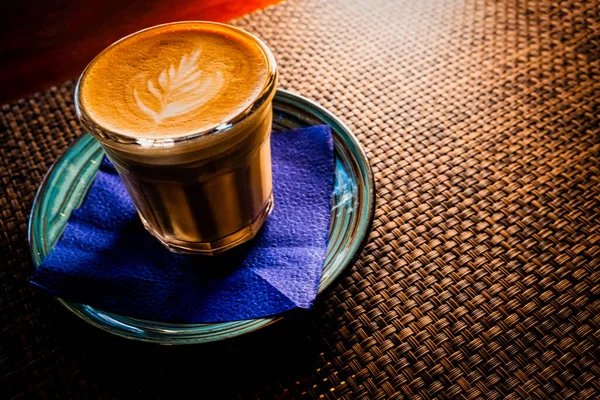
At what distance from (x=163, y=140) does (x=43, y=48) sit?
2.65 feet

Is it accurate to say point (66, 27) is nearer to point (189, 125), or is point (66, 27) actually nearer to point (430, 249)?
point (189, 125)

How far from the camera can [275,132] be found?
0.75 meters

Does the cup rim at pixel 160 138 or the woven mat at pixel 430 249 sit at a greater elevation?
the cup rim at pixel 160 138

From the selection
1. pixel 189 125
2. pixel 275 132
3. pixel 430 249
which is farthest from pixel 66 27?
pixel 430 249

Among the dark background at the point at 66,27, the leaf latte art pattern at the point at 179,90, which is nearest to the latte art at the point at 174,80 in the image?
the leaf latte art pattern at the point at 179,90

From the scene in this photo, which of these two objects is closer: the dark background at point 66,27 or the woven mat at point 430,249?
the woven mat at point 430,249

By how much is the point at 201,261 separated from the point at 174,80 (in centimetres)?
23

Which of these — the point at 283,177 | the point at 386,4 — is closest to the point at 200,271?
the point at 283,177

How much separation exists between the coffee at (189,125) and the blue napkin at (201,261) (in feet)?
0.11

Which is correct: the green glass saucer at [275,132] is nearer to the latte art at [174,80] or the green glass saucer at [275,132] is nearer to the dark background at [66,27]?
the latte art at [174,80]

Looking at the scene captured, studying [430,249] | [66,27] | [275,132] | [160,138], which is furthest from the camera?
[66,27]

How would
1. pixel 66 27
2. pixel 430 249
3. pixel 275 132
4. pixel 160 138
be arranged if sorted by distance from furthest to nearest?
pixel 66 27 → pixel 275 132 → pixel 430 249 → pixel 160 138

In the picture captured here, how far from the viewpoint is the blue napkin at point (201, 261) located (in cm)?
55

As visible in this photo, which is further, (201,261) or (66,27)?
(66,27)
